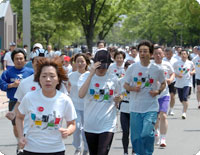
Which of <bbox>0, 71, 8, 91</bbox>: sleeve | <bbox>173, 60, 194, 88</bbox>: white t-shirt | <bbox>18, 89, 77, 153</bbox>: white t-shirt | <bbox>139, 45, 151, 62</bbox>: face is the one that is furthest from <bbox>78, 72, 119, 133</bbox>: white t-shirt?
<bbox>173, 60, 194, 88</bbox>: white t-shirt

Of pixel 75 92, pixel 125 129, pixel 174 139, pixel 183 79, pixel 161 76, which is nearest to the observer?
pixel 161 76

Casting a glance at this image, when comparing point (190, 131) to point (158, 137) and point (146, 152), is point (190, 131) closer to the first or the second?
point (158, 137)

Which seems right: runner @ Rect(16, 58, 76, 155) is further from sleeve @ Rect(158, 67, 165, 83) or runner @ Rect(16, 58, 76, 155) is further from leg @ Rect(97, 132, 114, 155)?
sleeve @ Rect(158, 67, 165, 83)

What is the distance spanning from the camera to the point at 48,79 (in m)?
5.21

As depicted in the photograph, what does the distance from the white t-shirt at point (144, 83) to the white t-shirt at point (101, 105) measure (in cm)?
70

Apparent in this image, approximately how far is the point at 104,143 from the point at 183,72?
8.68 m

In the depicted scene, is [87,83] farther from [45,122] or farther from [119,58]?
[119,58]

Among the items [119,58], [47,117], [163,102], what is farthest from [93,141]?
[119,58]

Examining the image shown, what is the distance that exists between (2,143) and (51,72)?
220 inches

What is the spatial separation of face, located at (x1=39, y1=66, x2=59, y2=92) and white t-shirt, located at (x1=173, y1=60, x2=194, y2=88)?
984 cm

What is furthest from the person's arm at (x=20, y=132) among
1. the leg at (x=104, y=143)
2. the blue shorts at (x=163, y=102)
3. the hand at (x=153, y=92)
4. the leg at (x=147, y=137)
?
the blue shorts at (x=163, y=102)

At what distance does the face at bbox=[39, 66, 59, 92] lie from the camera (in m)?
5.21

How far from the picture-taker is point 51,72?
5293mm

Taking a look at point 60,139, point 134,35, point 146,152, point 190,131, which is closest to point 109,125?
point 146,152
